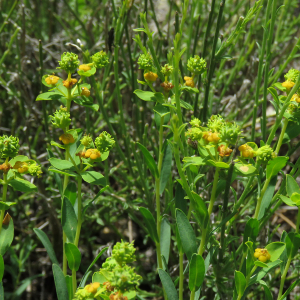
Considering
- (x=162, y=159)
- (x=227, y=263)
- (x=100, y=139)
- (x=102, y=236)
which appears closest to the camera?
(x=100, y=139)

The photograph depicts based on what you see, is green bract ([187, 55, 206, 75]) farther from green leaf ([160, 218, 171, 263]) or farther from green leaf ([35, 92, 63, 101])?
green leaf ([160, 218, 171, 263])

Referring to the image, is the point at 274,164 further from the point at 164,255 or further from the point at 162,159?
the point at 164,255

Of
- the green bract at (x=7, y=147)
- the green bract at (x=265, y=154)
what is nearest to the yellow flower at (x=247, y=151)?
the green bract at (x=265, y=154)

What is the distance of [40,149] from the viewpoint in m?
2.34

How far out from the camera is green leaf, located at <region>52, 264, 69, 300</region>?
3.60 ft

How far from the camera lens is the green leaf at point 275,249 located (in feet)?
3.44

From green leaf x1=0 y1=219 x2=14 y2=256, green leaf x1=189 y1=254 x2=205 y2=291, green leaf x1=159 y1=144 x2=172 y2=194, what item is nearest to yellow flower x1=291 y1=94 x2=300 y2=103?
green leaf x1=159 y1=144 x2=172 y2=194

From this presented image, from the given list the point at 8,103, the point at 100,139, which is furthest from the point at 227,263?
the point at 8,103

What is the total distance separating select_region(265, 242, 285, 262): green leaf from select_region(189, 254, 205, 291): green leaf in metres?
0.20

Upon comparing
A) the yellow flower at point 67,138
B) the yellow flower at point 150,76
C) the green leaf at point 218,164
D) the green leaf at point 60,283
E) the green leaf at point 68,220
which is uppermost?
the yellow flower at point 150,76

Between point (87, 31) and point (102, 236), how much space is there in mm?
1291

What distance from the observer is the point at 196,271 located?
3.42 feet

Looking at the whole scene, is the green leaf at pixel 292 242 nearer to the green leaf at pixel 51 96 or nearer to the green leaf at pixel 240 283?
the green leaf at pixel 240 283

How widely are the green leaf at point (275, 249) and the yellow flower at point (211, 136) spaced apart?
36cm
